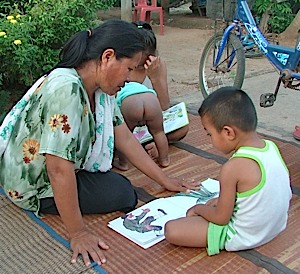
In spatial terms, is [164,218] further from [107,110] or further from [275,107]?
[275,107]

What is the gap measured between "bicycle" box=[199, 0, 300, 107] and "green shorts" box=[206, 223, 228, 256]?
174 centimetres

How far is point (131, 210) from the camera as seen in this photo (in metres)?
2.13

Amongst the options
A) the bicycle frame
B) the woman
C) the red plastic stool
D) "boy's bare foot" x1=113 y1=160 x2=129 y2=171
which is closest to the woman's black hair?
the woman

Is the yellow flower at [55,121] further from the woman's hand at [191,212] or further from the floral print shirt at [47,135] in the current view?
the woman's hand at [191,212]

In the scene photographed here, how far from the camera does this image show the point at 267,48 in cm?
Result: 364

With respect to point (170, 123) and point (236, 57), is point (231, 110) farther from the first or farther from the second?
point (236, 57)

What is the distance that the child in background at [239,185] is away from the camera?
5.37ft

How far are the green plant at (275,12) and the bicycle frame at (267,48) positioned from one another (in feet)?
8.93

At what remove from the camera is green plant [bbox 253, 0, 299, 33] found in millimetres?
6469

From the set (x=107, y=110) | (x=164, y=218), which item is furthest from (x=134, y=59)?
(x=164, y=218)

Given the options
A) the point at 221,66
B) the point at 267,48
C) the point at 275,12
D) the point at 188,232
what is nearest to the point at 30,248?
the point at 188,232

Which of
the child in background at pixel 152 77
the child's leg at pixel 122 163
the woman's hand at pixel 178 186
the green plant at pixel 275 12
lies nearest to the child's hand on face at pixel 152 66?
the child in background at pixel 152 77

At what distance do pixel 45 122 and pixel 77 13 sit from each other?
1982 mm

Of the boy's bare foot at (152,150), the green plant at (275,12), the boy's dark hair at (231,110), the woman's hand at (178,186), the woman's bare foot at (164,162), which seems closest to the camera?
the boy's dark hair at (231,110)
